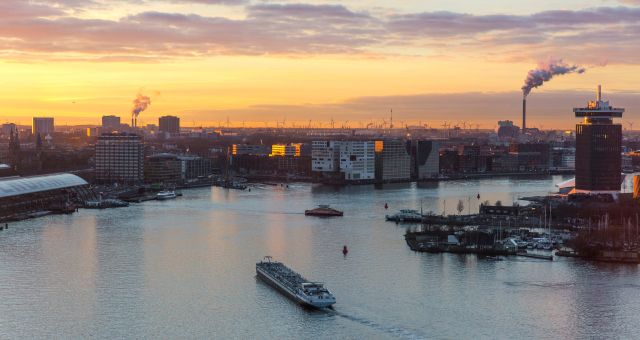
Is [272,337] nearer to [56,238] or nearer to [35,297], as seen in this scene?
[35,297]

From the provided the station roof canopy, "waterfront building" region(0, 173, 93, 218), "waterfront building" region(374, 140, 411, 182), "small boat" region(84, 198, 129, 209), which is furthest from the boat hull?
"waterfront building" region(374, 140, 411, 182)

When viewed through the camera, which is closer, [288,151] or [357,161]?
[357,161]

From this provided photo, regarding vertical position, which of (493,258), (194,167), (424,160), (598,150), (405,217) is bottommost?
(493,258)

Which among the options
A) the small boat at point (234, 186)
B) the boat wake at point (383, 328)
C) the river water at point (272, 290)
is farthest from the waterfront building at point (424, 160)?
the boat wake at point (383, 328)

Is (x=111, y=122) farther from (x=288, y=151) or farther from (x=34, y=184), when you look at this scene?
(x=34, y=184)

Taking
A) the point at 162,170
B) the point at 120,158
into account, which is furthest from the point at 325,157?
the point at 120,158
